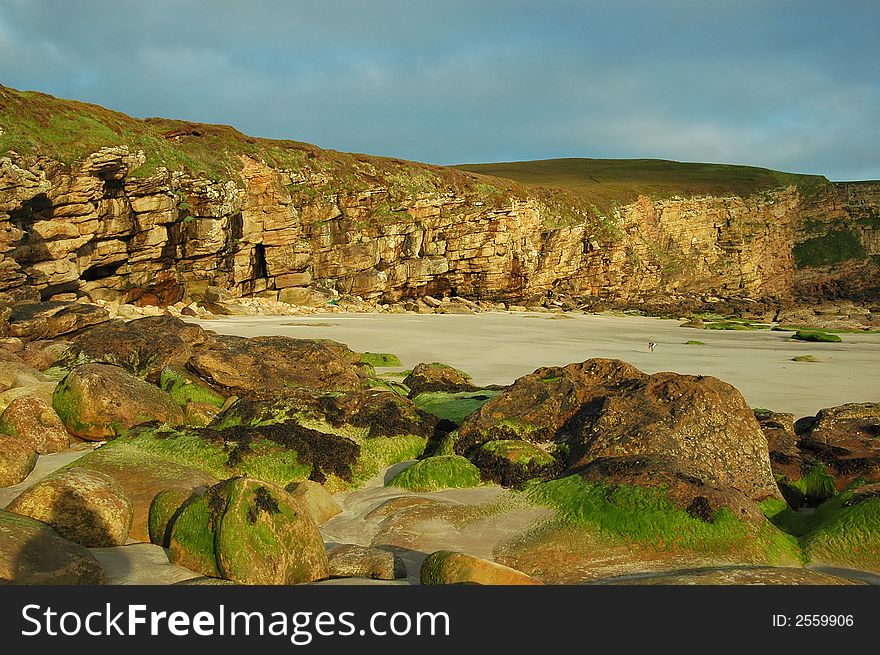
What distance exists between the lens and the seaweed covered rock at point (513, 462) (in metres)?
7.76

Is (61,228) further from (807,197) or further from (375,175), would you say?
(807,197)

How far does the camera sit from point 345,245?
145 feet

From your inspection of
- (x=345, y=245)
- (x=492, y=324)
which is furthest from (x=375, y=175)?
(x=492, y=324)

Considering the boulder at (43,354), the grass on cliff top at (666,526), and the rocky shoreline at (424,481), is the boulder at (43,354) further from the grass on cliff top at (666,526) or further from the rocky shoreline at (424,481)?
the grass on cliff top at (666,526)

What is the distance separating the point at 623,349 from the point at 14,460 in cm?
1779

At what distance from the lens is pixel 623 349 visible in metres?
21.9

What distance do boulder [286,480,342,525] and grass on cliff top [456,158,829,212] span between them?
175 ft

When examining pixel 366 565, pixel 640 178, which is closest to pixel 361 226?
pixel 366 565

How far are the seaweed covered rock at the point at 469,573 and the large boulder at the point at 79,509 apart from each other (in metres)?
2.95

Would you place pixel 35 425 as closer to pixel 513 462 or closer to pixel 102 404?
pixel 102 404

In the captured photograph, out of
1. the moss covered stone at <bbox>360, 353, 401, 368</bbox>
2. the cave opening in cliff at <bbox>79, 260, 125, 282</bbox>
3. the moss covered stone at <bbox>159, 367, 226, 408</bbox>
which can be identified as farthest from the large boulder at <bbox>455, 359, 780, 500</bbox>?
the cave opening in cliff at <bbox>79, 260, 125, 282</bbox>

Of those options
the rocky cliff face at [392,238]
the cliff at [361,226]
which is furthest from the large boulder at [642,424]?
the rocky cliff face at [392,238]

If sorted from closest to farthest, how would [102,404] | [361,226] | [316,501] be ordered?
[316,501] → [102,404] → [361,226]

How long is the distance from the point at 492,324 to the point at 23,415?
2326cm
